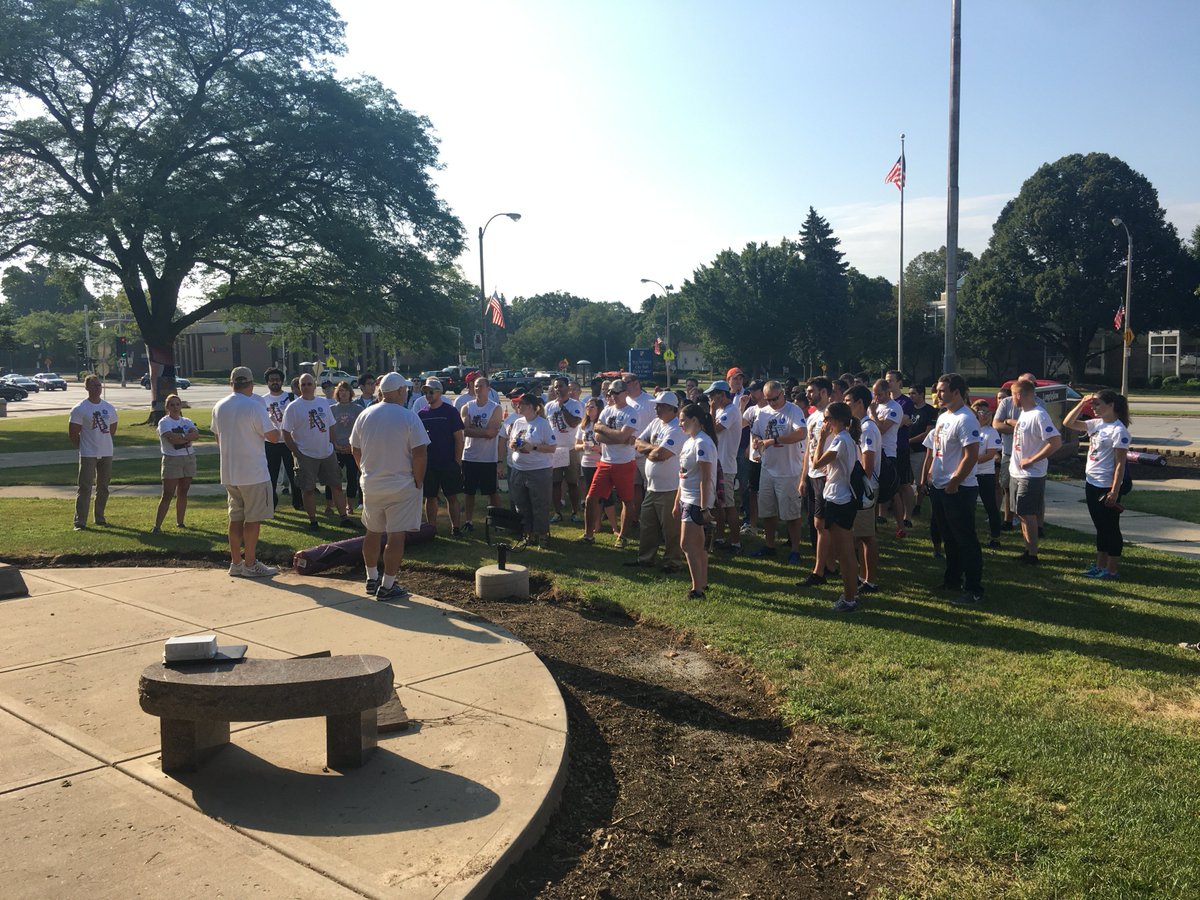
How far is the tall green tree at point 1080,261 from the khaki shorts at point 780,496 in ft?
174

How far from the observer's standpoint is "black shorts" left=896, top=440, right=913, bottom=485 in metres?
10.5

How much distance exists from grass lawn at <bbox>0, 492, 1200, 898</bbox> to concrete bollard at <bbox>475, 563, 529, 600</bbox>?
0.42 meters

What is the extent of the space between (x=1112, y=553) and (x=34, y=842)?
27.3 feet

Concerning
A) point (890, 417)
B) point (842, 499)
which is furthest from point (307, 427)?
point (890, 417)

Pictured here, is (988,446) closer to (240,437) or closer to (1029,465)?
(1029,465)

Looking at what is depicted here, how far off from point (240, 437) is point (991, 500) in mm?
7654

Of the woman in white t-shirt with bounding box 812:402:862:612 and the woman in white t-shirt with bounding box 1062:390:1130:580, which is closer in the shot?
the woman in white t-shirt with bounding box 812:402:862:612

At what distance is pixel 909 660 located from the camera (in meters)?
5.90

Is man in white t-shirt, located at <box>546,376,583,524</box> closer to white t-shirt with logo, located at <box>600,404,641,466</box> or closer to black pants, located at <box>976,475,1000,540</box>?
white t-shirt with logo, located at <box>600,404,641,466</box>

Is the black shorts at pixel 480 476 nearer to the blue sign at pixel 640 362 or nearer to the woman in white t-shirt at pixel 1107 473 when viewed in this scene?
the woman in white t-shirt at pixel 1107 473

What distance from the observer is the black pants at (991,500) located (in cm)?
953

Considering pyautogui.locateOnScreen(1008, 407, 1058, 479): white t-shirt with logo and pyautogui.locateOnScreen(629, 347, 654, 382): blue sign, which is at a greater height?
pyautogui.locateOnScreen(629, 347, 654, 382): blue sign

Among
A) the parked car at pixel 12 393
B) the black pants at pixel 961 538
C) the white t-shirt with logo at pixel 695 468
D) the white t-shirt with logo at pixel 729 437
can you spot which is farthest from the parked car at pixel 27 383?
the black pants at pixel 961 538

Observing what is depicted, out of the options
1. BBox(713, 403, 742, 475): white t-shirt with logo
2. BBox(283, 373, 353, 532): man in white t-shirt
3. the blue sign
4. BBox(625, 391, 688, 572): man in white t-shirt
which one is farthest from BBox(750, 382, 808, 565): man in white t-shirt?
the blue sign
